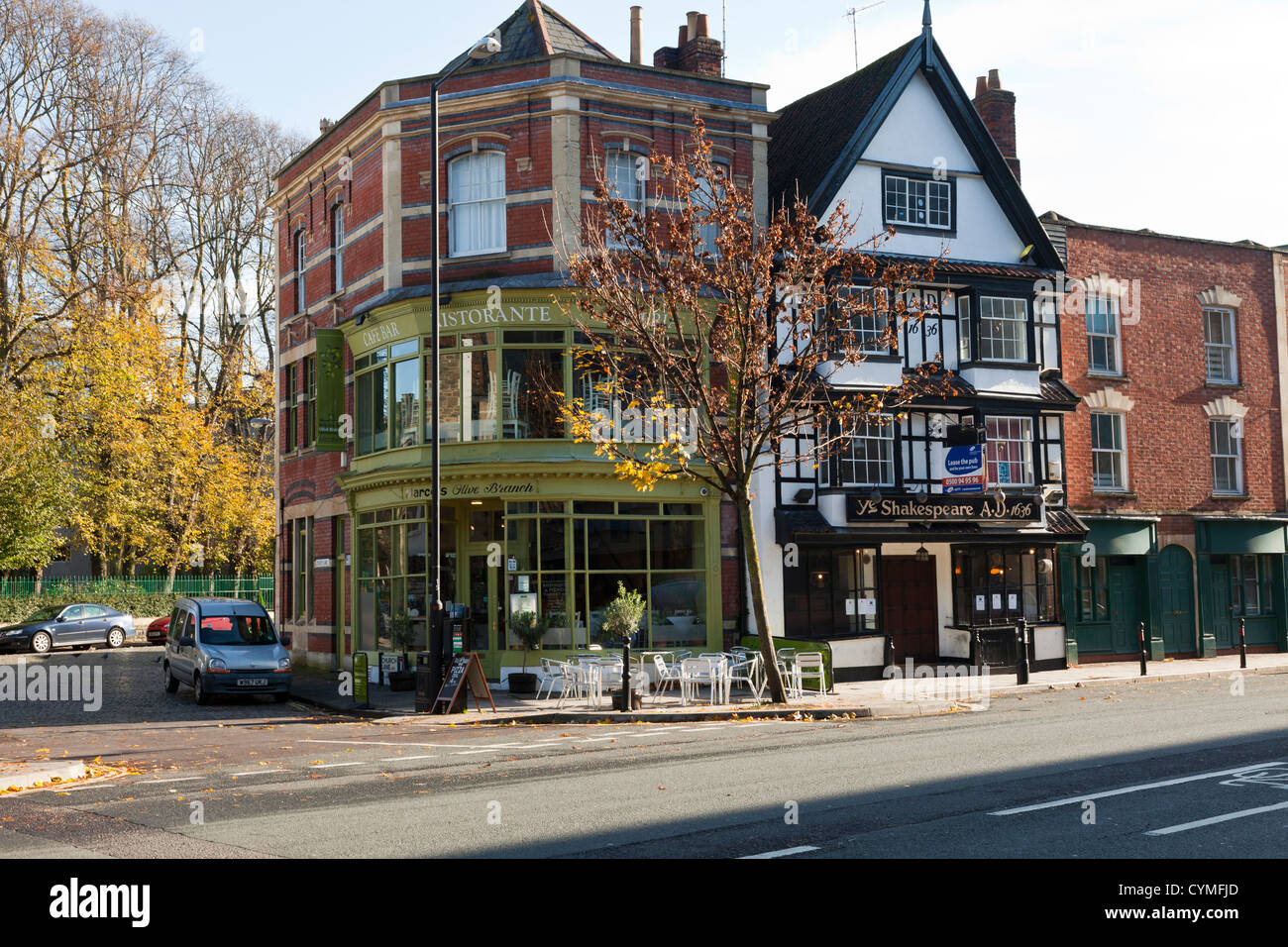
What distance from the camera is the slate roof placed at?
2717 cm

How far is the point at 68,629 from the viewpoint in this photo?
38062 millimetres

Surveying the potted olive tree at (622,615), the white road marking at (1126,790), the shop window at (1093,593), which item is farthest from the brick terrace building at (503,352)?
the white road marking at (1126,790)

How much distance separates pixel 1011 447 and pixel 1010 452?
117 millimetres

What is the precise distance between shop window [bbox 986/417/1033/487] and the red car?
27.2 metres

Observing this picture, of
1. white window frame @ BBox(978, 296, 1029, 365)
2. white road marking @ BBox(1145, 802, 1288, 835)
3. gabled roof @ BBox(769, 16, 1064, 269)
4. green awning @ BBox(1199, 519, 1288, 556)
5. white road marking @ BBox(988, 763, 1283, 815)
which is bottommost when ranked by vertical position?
white road marking @ BBox(988, 763, 1283, 815)

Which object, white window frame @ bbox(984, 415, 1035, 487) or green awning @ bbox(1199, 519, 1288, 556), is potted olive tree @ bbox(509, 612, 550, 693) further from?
green awning @ bbox(1199, 519, 1288, 556)

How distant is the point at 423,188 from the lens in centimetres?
2497

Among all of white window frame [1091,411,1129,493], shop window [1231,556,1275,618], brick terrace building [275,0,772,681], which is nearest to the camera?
brick terrace building [275,0,772,681]

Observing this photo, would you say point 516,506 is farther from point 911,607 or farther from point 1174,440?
point 1174,440

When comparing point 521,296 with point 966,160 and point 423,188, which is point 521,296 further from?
point 966,160

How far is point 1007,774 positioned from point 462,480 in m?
14.1

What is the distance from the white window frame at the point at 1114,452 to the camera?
29625mm

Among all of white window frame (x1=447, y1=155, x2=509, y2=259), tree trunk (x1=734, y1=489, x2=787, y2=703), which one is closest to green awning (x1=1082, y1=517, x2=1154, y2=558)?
tree trunk (x1=734, y1=489, x2=787, y2=703)

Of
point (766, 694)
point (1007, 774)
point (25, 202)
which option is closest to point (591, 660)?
point (766, 694)
